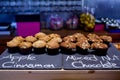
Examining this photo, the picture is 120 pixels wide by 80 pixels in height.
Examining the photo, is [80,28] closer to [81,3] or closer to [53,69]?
[81,3]

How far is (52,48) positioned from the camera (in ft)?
5.95

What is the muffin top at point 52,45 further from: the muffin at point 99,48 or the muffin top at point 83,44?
the muffin at point 99,48

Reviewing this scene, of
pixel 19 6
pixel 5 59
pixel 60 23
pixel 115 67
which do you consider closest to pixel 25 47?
pixel 5 59

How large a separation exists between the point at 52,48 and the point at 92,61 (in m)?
0.34

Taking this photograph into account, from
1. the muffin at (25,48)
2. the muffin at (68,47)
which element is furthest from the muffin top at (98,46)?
the muffin at (25,48)

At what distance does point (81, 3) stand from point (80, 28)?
485mm

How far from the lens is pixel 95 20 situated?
400 cm

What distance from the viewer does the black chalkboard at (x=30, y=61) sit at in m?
1.62

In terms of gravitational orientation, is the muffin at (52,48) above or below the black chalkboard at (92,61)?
above

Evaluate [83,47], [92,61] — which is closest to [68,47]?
[83,47]

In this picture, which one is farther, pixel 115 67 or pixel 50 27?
pixel 50 27

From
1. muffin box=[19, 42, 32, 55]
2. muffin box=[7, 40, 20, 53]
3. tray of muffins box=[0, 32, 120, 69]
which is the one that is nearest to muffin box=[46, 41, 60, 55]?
tray of muffins box=[0, 32, 120, 69]

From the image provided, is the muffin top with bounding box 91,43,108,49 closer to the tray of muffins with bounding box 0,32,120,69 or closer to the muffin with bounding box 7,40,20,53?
the tray of muffins with bounding box 0,32,120,69

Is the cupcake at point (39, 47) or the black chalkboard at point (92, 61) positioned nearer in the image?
the black chalkboard at point (92, 61)
